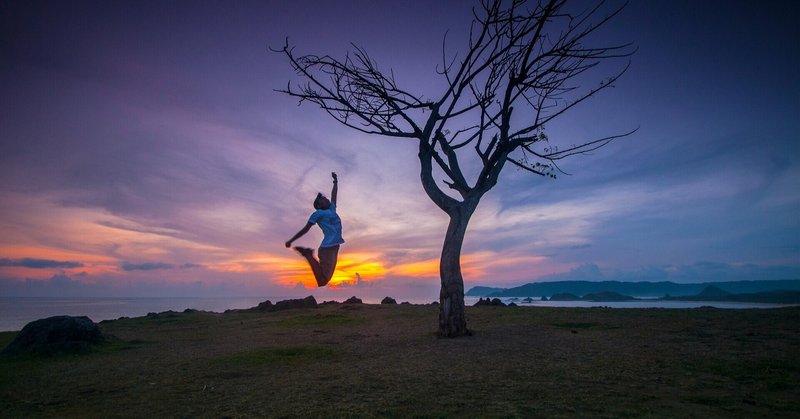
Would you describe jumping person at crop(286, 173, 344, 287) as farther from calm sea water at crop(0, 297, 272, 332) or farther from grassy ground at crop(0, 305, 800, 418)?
calm sea water at crop(0, 297, 272, 332)

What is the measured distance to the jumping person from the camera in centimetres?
1020

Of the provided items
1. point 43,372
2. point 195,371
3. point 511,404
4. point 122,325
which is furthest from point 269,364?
point 122,325

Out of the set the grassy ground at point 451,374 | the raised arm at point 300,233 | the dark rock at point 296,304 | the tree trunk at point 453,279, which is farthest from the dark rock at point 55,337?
the dark rock at point 296,304

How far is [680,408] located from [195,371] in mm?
8252

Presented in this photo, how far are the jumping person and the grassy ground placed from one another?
6.19 ft

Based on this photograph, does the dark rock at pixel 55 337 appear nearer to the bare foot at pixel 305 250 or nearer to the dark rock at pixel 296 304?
the bare foot at pixel 305 250

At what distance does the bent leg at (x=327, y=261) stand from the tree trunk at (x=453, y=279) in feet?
10.3

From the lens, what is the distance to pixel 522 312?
1714cm

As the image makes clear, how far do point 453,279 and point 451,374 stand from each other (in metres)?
4.67

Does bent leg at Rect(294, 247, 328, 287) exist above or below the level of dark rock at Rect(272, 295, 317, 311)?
→ above

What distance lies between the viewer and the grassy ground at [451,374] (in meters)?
5.25

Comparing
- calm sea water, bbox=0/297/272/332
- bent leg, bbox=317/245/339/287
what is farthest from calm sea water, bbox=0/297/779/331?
bent leg, bbox=317/245/339/287

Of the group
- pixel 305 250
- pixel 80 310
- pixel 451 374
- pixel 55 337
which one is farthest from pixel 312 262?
pixel 80 310

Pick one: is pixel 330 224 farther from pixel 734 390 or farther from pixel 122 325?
pixel 122 325
